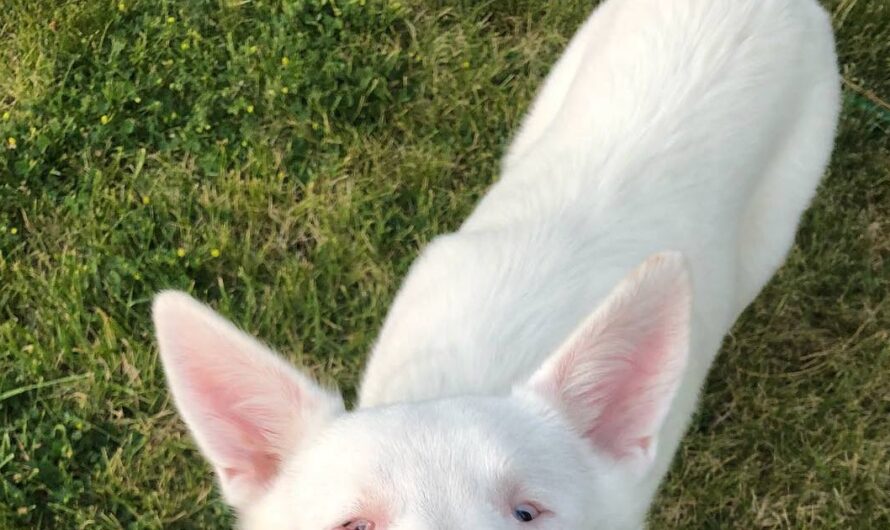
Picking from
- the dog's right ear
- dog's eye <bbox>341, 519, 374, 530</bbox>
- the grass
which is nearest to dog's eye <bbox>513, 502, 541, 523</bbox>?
dog's eye <bbox>341, 519, 374, 530</bbox>

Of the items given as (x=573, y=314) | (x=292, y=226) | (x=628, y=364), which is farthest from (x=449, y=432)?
(x=292, y=226)

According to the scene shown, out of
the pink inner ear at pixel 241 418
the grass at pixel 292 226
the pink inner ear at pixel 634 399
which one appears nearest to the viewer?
the pink inner ear at pixel 241 418

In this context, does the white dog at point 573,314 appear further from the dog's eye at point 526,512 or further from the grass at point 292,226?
the grass at point 292,226

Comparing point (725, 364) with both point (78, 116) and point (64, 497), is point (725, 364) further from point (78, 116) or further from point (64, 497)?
point (78, 116)

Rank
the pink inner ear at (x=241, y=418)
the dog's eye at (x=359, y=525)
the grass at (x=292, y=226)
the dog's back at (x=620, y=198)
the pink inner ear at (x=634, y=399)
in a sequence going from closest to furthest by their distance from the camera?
the dog's eye at (x=359, y=525), the pink inner ear at (x=241, y=418), the pink inner ear at (x=634, y=399), the dog's back at (x=620, y=198), the grass at (x=292, y=226)

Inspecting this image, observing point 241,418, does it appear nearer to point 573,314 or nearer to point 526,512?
point 526,512

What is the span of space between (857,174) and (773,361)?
3.87 ft

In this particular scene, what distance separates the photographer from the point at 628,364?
7.82 feet

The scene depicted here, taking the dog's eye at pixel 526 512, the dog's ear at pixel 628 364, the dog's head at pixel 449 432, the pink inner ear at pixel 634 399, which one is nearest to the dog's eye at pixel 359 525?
the dog's head at pixel 449 432

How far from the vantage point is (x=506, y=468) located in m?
2.13

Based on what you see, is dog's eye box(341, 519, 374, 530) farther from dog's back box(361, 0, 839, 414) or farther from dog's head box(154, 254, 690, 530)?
dog's back box(361, 0, 839, 414)

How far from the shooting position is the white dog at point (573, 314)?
2141 mm

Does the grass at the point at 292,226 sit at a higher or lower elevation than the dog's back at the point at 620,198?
lower

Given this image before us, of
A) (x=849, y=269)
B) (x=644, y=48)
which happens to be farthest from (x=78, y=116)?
(x=849, y=269)
